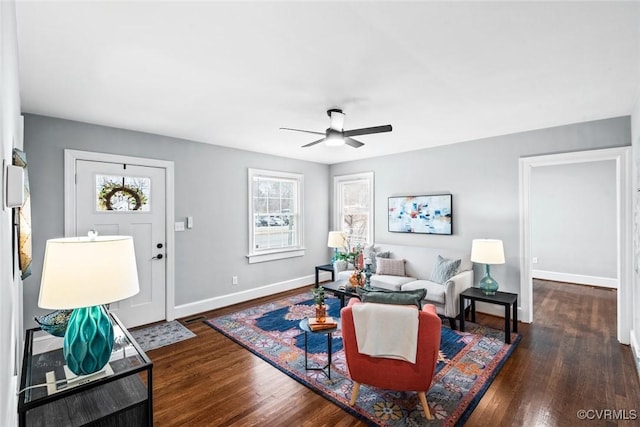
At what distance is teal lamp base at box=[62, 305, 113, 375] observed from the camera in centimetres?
148

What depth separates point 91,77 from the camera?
2.34 metres

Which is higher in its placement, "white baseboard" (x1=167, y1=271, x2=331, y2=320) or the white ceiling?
the white ceiling

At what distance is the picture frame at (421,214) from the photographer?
4.63 metres

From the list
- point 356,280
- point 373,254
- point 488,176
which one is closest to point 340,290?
point 356,280

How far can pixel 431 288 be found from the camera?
3.90m

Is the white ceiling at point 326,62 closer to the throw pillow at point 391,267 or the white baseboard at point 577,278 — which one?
the throw pillow at point 391,267

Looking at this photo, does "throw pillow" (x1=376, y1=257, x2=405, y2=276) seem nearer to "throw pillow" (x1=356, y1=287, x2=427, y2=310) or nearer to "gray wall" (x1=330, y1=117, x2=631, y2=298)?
"gray wall" (x1=330, y1=117, x2=631, y2=298)

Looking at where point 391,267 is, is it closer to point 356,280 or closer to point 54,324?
point 356,280

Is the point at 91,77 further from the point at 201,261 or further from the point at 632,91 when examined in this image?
the point at 632,91

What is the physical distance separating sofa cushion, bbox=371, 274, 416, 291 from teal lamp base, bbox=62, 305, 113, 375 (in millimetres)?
3341

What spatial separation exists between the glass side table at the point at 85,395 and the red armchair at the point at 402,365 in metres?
1.31

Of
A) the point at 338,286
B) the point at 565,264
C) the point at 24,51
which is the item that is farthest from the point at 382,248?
the point at 24,51

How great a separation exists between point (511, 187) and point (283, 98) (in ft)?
10.5

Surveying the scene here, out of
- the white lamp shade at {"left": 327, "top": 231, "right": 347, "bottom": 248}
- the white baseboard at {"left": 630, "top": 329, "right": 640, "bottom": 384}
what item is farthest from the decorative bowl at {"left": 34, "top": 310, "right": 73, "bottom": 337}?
the white baseboard at {"left": 630, "top": 329, "right": 640, "bottom": 384}
